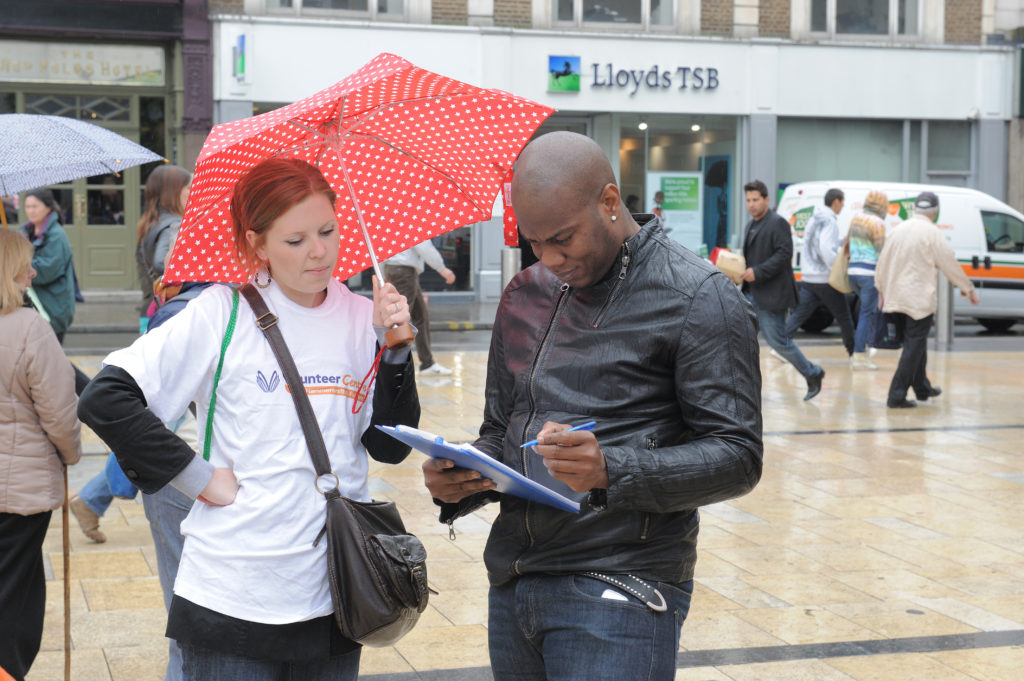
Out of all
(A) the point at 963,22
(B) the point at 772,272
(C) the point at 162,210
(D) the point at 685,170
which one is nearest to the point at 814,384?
(B) the point at 772,272

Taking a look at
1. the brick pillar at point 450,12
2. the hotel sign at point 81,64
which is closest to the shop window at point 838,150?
the brick pillar at point 450,12

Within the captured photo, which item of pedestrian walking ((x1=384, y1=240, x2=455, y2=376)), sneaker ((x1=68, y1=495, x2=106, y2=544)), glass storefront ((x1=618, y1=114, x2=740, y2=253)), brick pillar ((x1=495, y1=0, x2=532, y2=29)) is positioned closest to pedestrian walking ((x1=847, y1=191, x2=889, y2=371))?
pedestrian walking ((x1=384, y1=240, x2=455, y2=376))

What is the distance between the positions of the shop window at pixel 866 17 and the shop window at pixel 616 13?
2863 mm

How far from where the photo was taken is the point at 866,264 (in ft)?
47.0

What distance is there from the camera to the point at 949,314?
53.4 ft

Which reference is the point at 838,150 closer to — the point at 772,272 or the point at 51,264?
the point at 772,272

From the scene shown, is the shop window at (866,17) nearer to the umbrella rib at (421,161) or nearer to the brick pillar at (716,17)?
the brick pillar at (716,17)

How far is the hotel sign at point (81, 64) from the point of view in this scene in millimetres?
20984

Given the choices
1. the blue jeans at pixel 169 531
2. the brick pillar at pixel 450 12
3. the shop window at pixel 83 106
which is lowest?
the blue jeans at pixel 169 531

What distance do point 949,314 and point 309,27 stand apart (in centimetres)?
1144

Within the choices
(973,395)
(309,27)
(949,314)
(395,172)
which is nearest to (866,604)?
(395,172)

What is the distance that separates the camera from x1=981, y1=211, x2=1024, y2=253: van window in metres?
18.3

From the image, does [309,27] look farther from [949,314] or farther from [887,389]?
[887,389]

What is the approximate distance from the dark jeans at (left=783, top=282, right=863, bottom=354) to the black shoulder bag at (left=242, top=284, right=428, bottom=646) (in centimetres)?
1118
